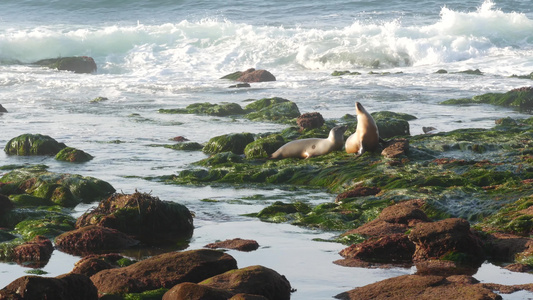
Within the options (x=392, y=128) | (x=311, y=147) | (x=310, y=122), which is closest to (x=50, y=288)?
(x=311, y=147)

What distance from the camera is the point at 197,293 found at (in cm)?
474

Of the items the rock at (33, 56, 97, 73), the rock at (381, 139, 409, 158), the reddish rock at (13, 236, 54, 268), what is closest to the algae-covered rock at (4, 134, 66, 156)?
the rock at (381, 139, 409, 158)

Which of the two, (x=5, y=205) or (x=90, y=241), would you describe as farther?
(x=5, y=205)

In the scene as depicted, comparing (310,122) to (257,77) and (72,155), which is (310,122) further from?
(257,77)

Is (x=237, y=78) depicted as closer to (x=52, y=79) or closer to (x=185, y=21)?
(x=52, y=79)

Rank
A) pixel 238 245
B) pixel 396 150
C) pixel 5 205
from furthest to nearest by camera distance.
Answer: pixel 396 150
pixel 5 205
pixel 238 245

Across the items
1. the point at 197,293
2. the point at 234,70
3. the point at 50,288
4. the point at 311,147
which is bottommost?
the point at 234,70

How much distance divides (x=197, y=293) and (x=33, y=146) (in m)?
9.85

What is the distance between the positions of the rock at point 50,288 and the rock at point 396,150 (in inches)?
262

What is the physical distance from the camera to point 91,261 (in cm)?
591

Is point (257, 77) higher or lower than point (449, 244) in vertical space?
lower

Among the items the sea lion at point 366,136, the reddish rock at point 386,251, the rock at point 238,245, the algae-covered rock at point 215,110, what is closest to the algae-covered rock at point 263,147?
the sea lion at point 366,136

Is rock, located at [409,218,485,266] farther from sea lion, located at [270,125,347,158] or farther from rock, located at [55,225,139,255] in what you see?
sea lion, located at [270,125,347,158]

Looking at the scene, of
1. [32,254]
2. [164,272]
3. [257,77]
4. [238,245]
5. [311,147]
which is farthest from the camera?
[257,77]
